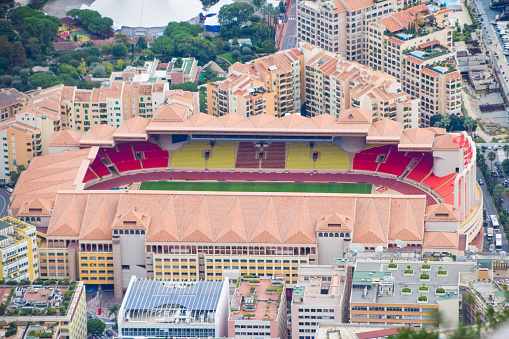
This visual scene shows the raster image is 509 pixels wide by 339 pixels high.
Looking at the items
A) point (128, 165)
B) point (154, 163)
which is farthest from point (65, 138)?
point (154, 163)

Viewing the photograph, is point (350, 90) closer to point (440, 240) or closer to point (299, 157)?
point (299, 157)

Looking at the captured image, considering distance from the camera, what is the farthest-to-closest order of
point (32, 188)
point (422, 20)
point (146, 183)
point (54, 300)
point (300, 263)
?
point (422, 20) → point (146, 183) → point (32, 188) → point (300, 263) → point (54, 300)

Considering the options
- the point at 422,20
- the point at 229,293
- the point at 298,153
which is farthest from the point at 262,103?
the point at 229,293

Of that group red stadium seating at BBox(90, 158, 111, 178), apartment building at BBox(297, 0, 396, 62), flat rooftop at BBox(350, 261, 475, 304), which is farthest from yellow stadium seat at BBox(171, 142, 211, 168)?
flat rooftop at BBox(350, 261, 475, 304)

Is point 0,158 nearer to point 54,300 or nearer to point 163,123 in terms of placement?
point 163,123

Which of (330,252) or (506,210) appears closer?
(330,252)

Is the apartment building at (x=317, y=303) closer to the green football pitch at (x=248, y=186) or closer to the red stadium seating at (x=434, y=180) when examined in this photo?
the red stadium seating at (x=434, y=180)

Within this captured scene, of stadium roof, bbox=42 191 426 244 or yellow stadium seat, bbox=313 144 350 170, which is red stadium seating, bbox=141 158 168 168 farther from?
stadium roof, bbox=42 191 426 244
